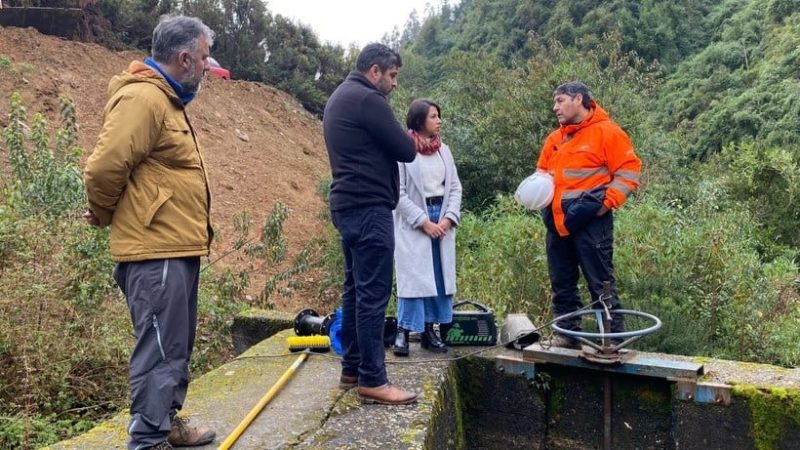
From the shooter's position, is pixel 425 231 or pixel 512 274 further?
pixel 512 274

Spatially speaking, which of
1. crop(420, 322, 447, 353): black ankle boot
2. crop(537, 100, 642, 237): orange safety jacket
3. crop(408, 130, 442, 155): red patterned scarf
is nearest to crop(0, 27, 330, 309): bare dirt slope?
crop(420, 322, 447, 353): black ankle boot

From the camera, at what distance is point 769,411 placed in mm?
3434

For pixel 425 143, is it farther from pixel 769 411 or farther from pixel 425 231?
pixel 769 411

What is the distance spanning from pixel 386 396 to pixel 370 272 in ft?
2.06

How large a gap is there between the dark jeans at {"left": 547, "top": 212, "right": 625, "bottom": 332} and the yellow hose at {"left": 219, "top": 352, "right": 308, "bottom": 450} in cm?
164

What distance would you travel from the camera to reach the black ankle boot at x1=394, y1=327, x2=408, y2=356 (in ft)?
13.5

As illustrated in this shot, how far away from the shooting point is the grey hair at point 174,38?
2639 millimetres

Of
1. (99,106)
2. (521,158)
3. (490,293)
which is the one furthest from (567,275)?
(99,106)

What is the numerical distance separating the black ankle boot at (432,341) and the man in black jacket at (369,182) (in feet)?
2.95

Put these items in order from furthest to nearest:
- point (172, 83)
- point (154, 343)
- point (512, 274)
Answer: point (512, 274)
point (172, 83)
point (154, 343)

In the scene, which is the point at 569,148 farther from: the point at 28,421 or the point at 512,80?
the point at 512,80

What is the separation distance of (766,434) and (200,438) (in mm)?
2837

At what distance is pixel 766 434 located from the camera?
3.46 m

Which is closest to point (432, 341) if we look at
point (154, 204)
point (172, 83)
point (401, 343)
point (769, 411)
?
point (401, 343)
